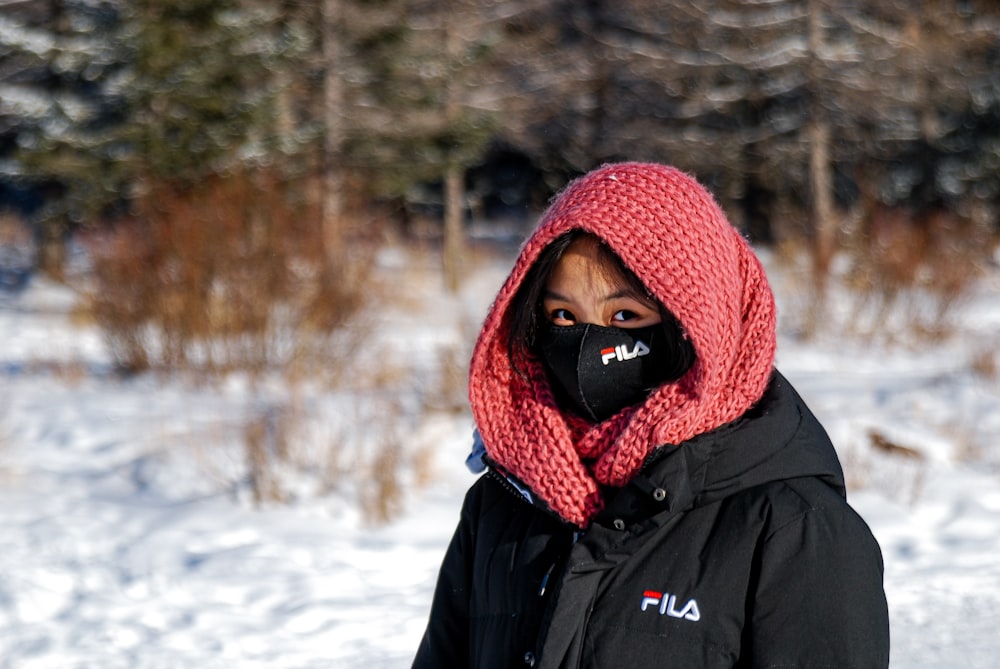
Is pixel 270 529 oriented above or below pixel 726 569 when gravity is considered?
below

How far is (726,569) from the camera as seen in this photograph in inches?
61.7

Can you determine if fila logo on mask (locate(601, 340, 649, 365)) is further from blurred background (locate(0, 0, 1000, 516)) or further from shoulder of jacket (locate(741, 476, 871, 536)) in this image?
blurred background (locate(0, 0, 1000, 516))

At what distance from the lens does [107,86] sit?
1407 cm

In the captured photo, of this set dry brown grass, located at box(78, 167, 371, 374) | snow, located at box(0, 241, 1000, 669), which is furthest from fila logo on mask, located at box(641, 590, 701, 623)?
dry brown grass, located at box(78, 167, 371, 374)

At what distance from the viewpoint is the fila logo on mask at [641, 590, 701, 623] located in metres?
1.57

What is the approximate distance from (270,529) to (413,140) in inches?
484

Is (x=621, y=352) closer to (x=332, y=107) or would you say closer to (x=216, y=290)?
(x=216, y=290)

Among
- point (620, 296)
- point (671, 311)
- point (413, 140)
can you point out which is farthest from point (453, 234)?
point (671, 311)

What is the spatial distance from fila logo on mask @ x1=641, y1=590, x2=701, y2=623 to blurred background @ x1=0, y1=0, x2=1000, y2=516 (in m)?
4.41

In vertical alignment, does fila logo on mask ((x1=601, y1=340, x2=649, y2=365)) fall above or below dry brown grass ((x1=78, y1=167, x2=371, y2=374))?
above

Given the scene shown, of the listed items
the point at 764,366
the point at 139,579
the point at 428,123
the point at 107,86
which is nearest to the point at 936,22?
the point at 428,123

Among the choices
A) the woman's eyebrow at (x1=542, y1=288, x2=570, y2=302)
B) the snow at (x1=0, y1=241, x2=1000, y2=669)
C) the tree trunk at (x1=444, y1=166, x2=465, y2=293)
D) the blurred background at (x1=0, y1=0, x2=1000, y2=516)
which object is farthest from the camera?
the tree trunk at (x1=444, y1=166, x2=465, y2=293)

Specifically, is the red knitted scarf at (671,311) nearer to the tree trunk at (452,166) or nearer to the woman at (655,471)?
the woman at (655,471)

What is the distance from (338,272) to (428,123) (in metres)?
7.86
